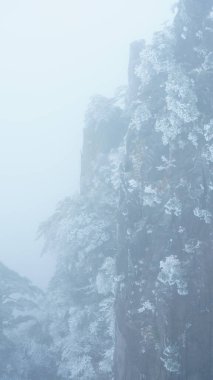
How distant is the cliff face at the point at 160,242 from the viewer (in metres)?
8.54

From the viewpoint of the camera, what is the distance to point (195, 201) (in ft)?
29.8

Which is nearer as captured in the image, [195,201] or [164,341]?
[164,341]

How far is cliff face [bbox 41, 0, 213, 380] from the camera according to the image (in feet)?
28.0

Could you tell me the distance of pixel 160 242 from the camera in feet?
30.0

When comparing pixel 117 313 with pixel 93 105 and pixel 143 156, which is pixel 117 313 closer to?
pixel 143 156

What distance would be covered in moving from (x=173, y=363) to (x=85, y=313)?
4902 millimetres

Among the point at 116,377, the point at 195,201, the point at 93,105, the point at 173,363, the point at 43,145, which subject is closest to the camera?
the point at 173,363

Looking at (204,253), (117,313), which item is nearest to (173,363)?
(117,313)

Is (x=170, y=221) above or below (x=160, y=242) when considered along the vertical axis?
above

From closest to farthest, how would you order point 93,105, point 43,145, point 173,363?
point 173,363 < point 93,105 < point 43,145

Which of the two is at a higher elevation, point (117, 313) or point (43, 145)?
point (43, 145)

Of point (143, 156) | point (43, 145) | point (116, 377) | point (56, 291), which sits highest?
point (43, 145)

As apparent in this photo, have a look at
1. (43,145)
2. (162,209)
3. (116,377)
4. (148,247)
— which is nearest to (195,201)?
(162,209)

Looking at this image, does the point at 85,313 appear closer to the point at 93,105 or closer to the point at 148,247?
the point at 148,247
